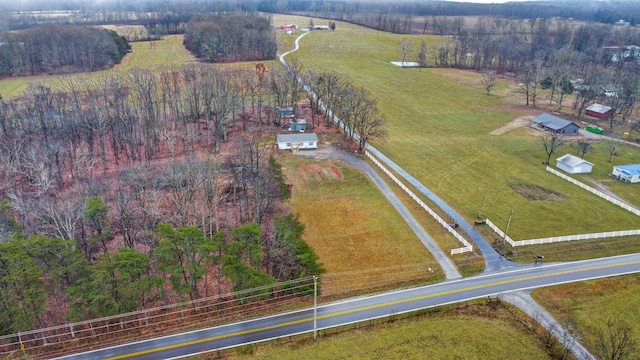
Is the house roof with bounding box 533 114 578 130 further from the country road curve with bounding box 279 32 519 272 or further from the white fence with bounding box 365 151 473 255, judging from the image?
the white fence with bounding box 365 151 473 255

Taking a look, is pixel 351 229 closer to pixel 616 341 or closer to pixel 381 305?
pixel 381 305

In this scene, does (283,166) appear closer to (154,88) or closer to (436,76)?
(154,88)

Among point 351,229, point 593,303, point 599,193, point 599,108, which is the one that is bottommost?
point 593,303

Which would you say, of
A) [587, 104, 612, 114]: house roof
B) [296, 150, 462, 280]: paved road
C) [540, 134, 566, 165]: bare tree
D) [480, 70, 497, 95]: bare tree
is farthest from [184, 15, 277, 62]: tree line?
[587, 104, 612, 114]: house roof

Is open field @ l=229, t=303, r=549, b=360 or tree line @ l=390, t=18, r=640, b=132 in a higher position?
tree line @ l=390, t=18, r=640, b=132

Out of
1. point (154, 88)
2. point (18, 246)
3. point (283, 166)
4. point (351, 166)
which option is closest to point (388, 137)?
point (351, 166)

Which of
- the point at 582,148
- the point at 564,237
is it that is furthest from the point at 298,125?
the point at 582,148
